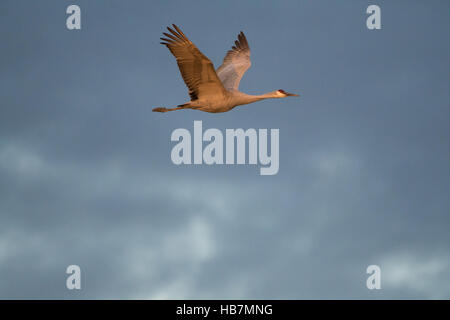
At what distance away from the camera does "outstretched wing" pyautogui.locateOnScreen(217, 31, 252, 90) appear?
2562 cm

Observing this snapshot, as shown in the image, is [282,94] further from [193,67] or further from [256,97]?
[193,67]

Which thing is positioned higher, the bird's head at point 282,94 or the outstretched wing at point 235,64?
the outstretched wing at point 235,64

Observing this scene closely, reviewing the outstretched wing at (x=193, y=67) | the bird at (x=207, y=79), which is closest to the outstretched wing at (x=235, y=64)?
the bird at (x=207, y=79)

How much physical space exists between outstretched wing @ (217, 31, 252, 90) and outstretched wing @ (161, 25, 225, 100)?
2.55 meters

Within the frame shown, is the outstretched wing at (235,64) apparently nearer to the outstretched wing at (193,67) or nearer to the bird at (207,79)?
the bird at (207,79)

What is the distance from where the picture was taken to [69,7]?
85.5 feet

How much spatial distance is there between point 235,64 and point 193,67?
5.70 meters

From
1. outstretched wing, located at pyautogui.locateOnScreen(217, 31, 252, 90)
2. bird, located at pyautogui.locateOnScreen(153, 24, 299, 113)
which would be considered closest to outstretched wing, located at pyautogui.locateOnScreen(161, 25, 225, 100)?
bird, located at pyautogui.locateOnScreen(153, 24, 299, 113)

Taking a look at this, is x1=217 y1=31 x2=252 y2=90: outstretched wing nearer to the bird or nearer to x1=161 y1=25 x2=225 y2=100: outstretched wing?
the bird

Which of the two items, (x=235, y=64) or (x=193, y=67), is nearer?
(x=193, y=67)

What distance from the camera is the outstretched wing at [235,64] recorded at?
2562 cm

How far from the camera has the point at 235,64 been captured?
2689cm

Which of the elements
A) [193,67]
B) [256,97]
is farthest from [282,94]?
[193,67]

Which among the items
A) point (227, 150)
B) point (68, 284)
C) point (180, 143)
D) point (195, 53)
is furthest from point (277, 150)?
point (68, 284)
